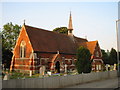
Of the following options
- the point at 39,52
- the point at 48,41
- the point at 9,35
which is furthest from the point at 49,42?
the point at 9,35

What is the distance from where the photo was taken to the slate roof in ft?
108

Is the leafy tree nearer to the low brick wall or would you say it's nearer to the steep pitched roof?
the steep pitched roof

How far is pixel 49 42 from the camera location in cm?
3647

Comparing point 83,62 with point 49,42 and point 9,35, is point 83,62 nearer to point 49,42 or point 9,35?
point 49,42

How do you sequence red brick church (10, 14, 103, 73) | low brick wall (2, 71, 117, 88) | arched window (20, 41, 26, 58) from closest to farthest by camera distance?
low brick wall (2, 71, 117, 88) < red brick church (10, 14, 103, 73) < arched window (20, 41, 26, 58)

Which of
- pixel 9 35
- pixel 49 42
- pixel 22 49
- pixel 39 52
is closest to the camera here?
pixel 39 52

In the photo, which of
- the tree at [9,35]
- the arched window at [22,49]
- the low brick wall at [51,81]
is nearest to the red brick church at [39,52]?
the arched window at [22,49]

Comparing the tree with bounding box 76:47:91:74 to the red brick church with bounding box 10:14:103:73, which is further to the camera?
the red brick church with bounding box 10:14:103:73

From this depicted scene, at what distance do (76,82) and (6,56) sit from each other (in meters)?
29.7

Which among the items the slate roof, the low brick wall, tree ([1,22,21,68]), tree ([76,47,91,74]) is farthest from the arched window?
the low brick wall

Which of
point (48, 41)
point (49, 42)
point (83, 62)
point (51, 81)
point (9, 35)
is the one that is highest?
point (9, 35)

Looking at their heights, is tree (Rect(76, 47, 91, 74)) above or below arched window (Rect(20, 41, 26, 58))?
below

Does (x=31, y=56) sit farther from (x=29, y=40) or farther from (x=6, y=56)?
(x=6, y=56)

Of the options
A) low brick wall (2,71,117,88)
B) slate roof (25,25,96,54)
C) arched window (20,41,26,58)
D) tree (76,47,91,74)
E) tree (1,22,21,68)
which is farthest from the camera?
tree (1,22,21,68)
